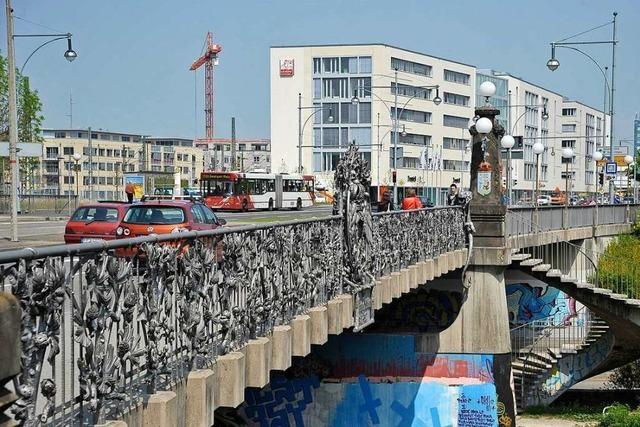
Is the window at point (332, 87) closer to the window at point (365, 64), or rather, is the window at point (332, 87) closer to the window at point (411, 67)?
the window at point (365, 64)

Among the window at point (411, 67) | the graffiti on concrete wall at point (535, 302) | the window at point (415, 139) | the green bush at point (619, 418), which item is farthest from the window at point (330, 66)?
the green bush at point (619, 418)

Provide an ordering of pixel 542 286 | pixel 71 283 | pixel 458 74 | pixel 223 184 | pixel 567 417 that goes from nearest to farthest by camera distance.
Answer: pixel 71 283, pixel 567 417, pixel 542 286, pixel 223 184, pixel 458 74

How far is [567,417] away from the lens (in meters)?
30.4

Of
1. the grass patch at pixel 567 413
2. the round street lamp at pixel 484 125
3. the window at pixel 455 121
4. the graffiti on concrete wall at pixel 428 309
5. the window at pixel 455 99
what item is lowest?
the grass patch at pixel 567 413

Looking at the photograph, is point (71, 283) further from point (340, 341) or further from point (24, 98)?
point (24, 98)

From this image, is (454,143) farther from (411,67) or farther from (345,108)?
(345,108)

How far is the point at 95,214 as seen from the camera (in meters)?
23.0

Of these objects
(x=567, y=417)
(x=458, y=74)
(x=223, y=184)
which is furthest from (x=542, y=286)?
(x=458, y=74)

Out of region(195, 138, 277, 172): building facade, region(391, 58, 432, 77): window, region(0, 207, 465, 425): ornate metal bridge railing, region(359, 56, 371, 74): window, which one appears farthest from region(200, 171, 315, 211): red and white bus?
region(195, 138, 277, 172): building facade

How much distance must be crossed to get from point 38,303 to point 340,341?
19.7 metres

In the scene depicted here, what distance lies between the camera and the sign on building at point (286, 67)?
3890 inches

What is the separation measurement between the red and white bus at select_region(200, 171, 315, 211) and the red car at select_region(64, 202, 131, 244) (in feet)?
110

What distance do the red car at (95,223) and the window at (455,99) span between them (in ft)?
283

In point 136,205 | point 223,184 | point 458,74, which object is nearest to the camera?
point 136,205
